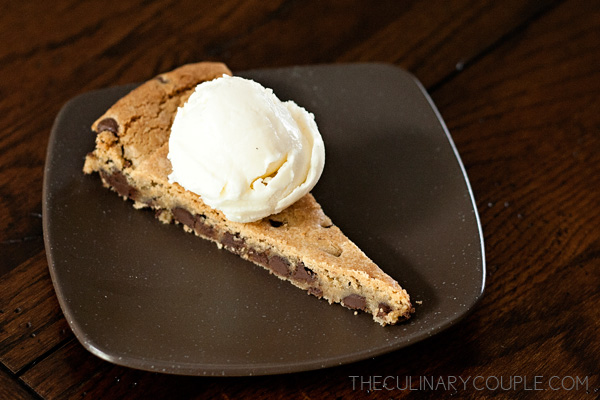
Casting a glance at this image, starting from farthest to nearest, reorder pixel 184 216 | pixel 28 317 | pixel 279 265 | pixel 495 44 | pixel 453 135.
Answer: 1. pixel 495 44
2. pixel 453 135
3. pixel 184 216
4. pixel 279 265
5. pixel 28 317

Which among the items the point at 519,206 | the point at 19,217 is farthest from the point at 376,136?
the point at 19,217

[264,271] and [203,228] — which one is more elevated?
[203,228]

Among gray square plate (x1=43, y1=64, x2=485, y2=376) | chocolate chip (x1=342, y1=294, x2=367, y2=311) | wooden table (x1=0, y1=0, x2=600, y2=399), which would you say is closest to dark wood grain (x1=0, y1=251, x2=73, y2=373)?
wooden table (x1=0, y1=0, x2=600, y2=399)

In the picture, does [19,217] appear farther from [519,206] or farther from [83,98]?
[519,206]

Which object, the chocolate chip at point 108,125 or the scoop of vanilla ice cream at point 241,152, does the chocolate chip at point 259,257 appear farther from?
the chocolate chip at point 108,125

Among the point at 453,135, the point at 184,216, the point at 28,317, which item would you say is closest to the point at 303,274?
the point at 184,216

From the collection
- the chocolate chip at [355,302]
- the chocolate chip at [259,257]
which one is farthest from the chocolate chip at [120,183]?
the chocolate chip at [355,302]

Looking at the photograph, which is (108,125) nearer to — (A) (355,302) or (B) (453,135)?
(A) (355,302)
